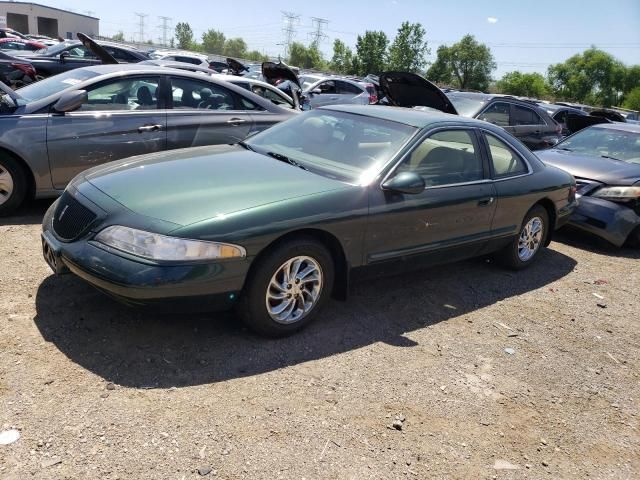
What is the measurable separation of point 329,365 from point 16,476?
68.7 inches

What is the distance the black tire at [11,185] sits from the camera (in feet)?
16.9

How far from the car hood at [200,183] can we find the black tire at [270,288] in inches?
12.7

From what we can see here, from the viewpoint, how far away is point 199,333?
11.7 feet

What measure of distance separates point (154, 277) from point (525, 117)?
907 cm

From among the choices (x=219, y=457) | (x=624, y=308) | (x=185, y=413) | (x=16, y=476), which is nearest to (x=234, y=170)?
(x=185, y=413)

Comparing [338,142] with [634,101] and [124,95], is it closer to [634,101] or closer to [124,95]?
[124,95]

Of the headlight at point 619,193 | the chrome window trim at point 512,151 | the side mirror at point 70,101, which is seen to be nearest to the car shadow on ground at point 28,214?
the side mirror at point 70,101

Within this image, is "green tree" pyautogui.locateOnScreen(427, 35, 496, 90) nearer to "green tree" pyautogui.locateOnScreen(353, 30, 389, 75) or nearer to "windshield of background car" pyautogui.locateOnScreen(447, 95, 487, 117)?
"green tree" pyautogui.locateOnScreen(353, 30, 389, 75)

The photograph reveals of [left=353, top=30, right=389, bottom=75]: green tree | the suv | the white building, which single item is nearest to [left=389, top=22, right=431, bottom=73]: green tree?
[left=353, top=30, right=389, bottom=75]: green tree

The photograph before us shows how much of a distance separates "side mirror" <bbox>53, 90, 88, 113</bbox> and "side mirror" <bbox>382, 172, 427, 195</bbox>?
3193 millimetres

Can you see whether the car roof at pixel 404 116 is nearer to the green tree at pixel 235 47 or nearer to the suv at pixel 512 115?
the suv at pixel 512 115

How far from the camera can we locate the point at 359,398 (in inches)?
124

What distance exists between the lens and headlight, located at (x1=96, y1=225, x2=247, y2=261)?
3.11 metres

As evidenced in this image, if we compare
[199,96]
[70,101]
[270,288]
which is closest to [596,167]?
[199,96]
